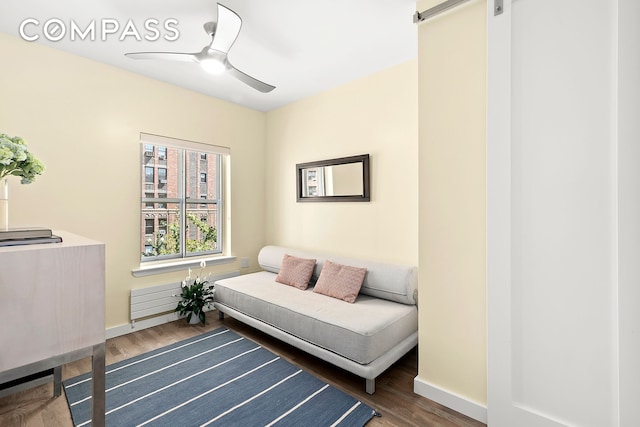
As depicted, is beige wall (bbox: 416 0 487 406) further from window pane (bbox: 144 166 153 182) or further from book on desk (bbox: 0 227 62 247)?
window pane (bbox: 144 166 153 182)

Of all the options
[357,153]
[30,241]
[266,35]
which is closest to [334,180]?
[357,153]

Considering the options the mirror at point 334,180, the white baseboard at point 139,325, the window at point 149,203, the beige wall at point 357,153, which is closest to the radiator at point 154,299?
the white baseboard at point 139,325

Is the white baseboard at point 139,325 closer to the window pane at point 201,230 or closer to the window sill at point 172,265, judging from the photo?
the window sill at point 172,265

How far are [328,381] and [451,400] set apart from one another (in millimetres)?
810

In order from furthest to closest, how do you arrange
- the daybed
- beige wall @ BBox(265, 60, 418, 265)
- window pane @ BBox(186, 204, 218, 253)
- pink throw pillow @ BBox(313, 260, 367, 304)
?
1. window pane @ BBox(186, 204, 218, 253)
2. beige wall @ BBox(265, 60, 418, 265)
3. pink throw pillow @ BBox(313, 260, 367, 304)
4. the daybed

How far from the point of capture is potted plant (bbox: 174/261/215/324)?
10.5 feet

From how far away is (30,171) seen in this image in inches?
53.1

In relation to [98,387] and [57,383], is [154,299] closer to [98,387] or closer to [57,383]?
[57,383]

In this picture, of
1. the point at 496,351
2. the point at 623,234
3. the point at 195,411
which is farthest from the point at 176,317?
the point at 623,234

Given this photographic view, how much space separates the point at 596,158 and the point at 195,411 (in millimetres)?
2540

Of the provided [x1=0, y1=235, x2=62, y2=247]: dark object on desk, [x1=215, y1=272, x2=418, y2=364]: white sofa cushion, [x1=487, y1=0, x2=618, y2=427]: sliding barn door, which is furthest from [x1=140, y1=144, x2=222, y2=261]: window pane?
[x1=487, y1=0, x2=618, y2=427]: sliding barn door

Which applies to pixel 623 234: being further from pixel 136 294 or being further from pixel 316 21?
pixel 136 294

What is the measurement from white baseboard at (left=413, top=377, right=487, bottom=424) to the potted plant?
7.30ft

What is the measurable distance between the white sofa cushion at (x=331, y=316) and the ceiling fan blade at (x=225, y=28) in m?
2.04
